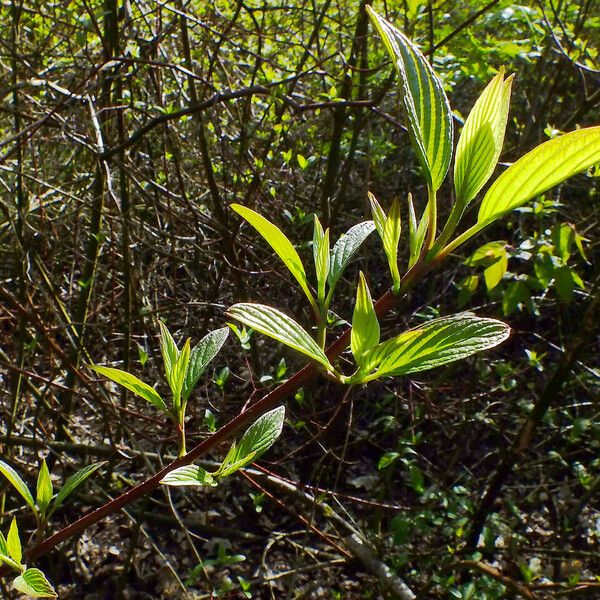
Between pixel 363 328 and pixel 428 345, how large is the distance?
51 millimetres

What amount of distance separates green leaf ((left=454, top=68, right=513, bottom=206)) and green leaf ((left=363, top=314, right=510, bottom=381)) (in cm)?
9

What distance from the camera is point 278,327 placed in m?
0.50

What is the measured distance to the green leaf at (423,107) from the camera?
0.49 m

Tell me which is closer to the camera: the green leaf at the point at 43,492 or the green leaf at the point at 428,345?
the green leaf at the point at 428,345

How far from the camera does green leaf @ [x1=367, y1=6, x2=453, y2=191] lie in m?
0.49

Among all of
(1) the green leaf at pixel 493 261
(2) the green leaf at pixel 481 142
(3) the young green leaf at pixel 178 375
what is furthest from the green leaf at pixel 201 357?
(1) the green leaf at pixel 493 261

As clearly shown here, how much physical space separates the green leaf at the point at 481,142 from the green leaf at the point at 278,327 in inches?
6.2

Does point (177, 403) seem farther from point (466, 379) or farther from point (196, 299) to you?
point (466, 379)

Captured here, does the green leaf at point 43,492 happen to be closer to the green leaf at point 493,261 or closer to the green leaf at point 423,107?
the green leaf at point 423,107

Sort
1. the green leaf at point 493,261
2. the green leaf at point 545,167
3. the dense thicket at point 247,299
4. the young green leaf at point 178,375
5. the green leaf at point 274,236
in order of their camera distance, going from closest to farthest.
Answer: the green leaf at point 545,167
the green leaf at point 274,236
the young green leaf at point 178,375
the green leaf at point 493,261
the dense thicket at point 247,299

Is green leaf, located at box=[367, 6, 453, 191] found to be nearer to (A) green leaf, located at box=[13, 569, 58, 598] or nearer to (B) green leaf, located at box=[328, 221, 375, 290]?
(B) green leaf, located at box=[328, 221, 375, 290]

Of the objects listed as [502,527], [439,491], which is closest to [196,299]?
[439,491]

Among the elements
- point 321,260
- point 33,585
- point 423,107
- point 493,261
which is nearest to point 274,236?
point 321,260

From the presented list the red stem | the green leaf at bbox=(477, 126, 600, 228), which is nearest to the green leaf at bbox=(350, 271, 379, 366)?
the red stem
